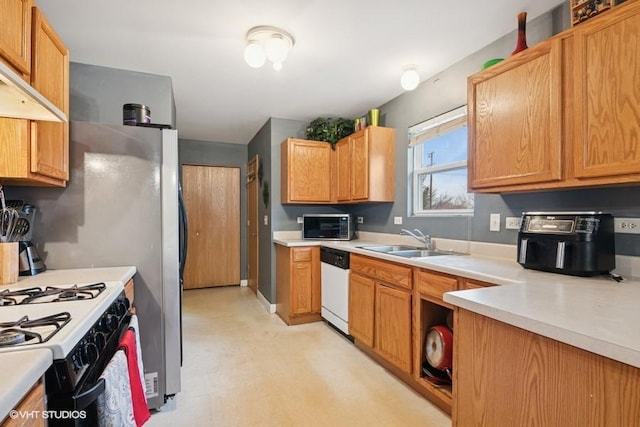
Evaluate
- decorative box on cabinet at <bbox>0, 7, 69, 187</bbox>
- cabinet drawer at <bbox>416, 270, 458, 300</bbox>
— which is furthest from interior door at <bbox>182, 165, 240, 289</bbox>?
cabinet drawer at <bbox>416, 270, 458, 300</bbox>

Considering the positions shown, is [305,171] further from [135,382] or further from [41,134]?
[135,382]

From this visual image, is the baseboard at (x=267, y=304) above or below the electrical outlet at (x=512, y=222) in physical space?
below

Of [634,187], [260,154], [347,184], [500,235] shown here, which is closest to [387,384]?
[500,235]

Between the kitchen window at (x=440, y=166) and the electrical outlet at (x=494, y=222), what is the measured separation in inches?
9.3

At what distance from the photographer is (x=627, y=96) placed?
1289 mm

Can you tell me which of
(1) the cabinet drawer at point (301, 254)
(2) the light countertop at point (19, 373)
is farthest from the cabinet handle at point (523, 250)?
(1) the cabinet drawer at point (301, 254)

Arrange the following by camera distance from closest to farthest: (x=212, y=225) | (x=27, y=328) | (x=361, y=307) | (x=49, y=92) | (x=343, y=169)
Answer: (x=27, y=328) < (x=49, y=92) < (x=361, y=307) < (x=343, y=169) < (x=212, y=225)

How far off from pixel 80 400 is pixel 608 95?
2.22m

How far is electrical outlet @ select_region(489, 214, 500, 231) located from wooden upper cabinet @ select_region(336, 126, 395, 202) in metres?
1.17

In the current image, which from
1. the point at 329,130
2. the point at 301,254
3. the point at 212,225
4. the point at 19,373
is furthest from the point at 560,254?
the point at 212,225

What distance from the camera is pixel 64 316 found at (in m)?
0.99

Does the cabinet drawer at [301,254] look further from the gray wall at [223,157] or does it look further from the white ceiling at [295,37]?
the gray wall at [223,157]

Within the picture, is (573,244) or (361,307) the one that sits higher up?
(573,244)

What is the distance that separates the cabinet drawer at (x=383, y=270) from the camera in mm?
2145
